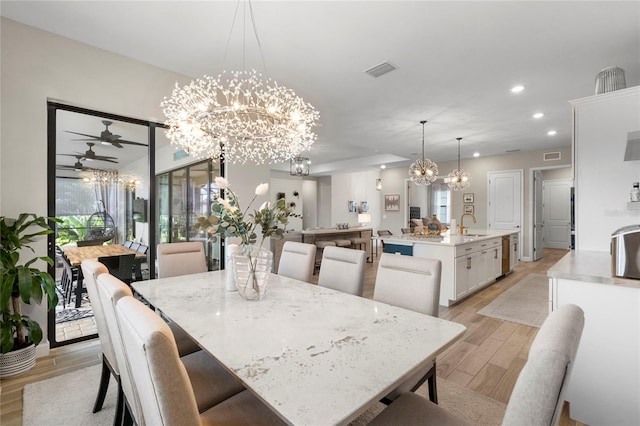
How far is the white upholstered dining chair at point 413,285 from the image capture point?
1693mm

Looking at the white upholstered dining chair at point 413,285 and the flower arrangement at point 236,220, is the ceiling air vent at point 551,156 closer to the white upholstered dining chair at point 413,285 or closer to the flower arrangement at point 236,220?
the white upholstered dining chair at point 413,285

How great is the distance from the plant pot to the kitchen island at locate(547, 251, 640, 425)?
3.99 m

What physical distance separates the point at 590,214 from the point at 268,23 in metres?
3.24

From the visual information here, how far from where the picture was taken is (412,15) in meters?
2.38

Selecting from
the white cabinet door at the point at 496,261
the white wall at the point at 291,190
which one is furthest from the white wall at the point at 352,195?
the white cabinet door at the point at 496,261

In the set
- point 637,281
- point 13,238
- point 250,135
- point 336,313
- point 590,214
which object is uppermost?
point 250,135

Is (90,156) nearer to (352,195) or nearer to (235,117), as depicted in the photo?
(235,117)

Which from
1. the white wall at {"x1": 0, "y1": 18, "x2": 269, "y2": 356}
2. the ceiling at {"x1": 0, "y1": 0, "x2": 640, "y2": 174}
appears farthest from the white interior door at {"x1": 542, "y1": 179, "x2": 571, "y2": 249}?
the white wall at {"x1": 0, "y1": 18, "x2": 269, "y2": 356}

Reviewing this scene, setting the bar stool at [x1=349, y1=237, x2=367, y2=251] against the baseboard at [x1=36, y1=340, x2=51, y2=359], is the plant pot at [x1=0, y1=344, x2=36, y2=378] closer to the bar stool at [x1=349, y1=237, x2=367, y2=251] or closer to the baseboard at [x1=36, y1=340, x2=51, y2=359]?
the baseboard at [x1=36, y1=340, x2=51, y2=359]

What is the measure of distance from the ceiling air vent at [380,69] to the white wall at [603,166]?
5.74ft

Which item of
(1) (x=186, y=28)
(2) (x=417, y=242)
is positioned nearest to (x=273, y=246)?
(2) (x=417, y=242)

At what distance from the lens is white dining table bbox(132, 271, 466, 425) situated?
0.86 meters

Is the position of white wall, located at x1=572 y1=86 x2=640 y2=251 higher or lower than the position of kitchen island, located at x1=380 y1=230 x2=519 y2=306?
higher

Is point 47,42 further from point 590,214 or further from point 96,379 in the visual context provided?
point 590,214
